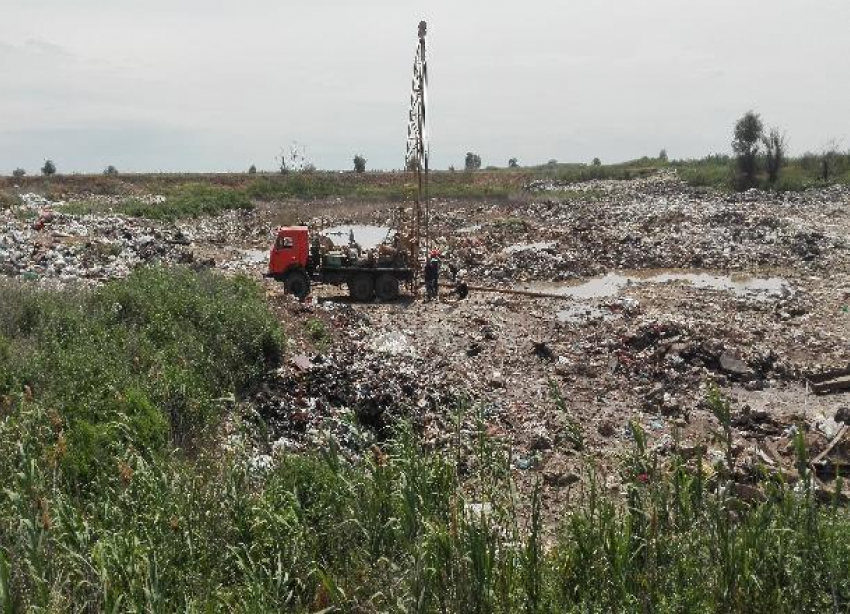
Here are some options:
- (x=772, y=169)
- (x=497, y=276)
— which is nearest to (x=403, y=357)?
(x=497, y=276)

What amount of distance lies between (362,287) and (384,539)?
10755 mm

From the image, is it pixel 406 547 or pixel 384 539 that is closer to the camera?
pixel 406 547

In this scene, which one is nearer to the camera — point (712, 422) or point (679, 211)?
point (712, 422)

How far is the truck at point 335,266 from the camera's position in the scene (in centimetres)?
1442

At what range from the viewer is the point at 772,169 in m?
37.6

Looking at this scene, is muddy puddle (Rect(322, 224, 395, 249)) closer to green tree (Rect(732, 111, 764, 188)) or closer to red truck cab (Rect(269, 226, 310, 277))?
red truck cab (Rect(269, 226, 310, 277))

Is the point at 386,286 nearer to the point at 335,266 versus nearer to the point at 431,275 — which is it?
the point at 431,275

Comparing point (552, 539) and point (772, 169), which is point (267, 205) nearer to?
point (772, 169)

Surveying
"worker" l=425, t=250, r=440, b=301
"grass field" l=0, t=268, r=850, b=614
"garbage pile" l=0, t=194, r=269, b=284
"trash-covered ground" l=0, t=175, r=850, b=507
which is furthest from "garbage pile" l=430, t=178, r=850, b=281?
"grass field" l=0, t=268, r=850, b=614

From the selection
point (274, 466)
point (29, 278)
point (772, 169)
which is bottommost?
point (274, 466)

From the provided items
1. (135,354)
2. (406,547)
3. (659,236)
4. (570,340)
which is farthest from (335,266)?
(659,236)

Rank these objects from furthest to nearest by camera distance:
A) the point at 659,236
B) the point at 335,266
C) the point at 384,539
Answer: the point at 659,236
the point at 335,266
the point at 384,539

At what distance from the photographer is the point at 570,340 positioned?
1158cm

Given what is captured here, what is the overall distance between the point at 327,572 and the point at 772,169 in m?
39.4
